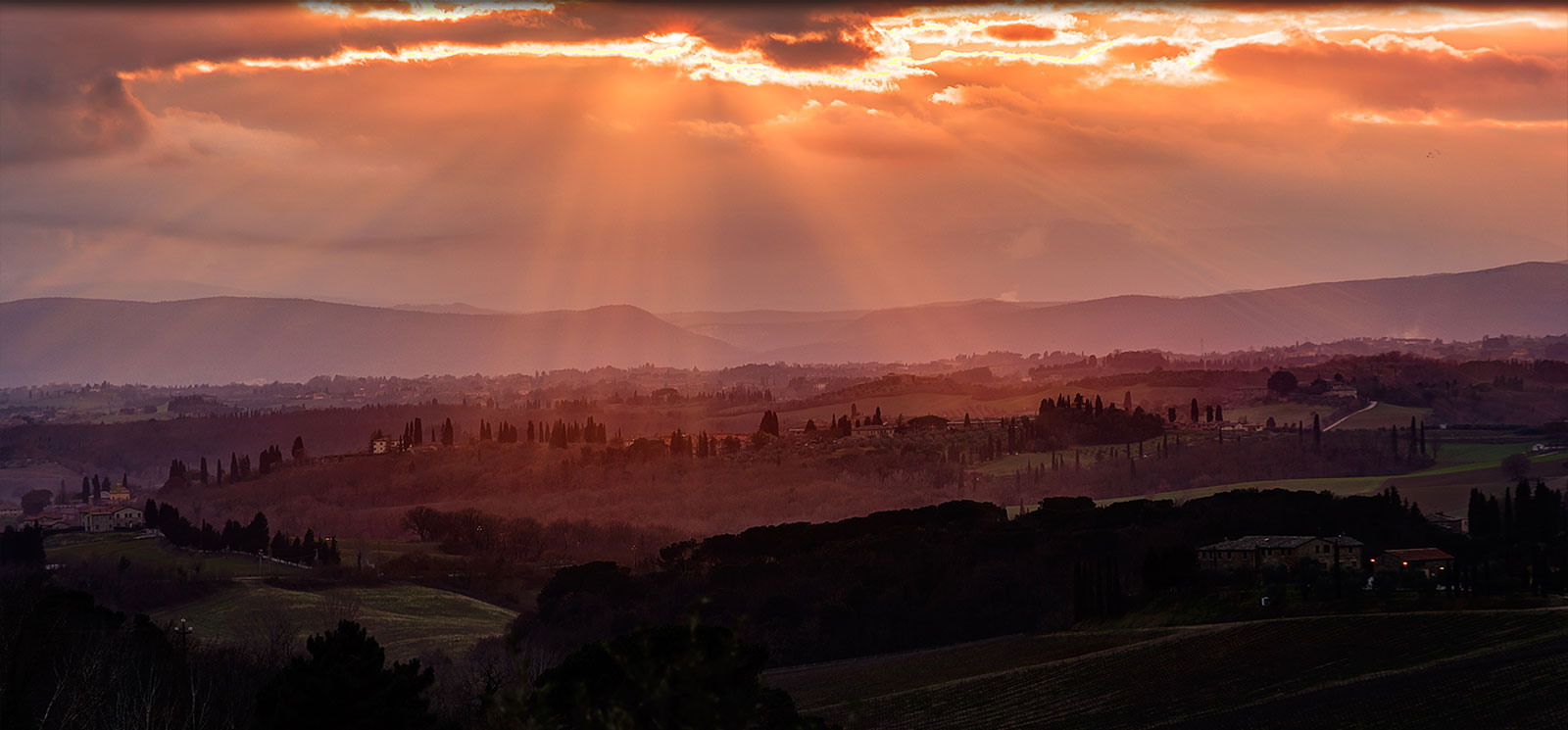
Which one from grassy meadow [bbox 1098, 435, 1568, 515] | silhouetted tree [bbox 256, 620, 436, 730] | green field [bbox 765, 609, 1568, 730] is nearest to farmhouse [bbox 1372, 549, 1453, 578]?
green field [bbox 765, 609, 1568, 730]

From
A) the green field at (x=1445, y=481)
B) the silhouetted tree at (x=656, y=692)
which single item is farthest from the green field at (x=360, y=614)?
the green field at (x=1445, y=481)

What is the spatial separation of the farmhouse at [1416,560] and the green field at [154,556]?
82.3 meters

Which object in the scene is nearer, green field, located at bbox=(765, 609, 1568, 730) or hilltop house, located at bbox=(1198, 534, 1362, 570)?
green field, located at bbox=(765, 609, 1568, 730)

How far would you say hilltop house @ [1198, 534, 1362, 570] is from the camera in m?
87.2

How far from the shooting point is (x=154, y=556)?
14075 cm

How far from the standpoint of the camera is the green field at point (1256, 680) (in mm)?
49406

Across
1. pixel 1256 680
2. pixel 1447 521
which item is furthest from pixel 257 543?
pixel 1256 680

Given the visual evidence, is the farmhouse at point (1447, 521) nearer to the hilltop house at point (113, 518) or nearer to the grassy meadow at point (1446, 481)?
the grassy meadow at point (1446, 481)

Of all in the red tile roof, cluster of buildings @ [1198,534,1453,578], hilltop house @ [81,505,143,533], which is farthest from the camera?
hilltop house @ [81,505,143,533]

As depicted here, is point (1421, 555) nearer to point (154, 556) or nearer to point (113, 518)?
point (154, 556)

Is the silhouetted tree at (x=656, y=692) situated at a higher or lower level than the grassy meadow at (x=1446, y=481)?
higher

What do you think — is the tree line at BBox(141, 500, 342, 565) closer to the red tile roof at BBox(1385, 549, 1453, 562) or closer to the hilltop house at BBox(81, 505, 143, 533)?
the hilltop house at BBox(81, 505, 143, 533)

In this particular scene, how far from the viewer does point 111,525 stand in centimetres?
17850

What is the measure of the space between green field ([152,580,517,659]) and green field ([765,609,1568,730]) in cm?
3715
